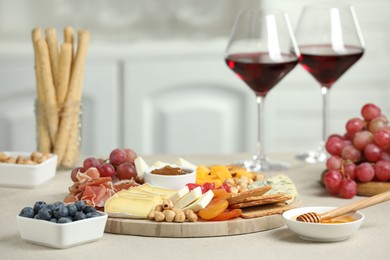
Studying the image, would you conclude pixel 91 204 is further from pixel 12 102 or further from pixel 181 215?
pixel 12 102

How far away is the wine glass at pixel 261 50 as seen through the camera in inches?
75.2

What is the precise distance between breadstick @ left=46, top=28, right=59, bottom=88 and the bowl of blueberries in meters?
0.66

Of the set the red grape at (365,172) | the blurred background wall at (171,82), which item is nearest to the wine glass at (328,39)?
the red grape at (365,172)

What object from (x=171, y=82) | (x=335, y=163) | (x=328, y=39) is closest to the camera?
(x=335, y=163)

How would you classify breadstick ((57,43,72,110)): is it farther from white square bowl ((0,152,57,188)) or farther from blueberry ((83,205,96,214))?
blueberry ((83,205,96,214))

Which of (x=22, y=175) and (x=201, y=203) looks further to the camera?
(x=22, y=175)

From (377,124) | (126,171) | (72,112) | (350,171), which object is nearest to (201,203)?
(126,171)

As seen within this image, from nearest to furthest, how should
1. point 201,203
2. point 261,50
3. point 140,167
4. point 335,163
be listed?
point 201,203
point 140,167
point 335,163
point 261,50

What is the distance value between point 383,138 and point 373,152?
34 mm

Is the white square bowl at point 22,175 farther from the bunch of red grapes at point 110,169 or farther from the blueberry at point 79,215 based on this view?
the blueberry at point 79,215

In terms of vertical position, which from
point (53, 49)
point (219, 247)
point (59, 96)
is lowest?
point (219, 247)

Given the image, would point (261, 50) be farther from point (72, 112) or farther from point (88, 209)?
point (88, 209)

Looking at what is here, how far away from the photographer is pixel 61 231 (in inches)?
52.3

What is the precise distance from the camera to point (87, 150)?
3455mm
